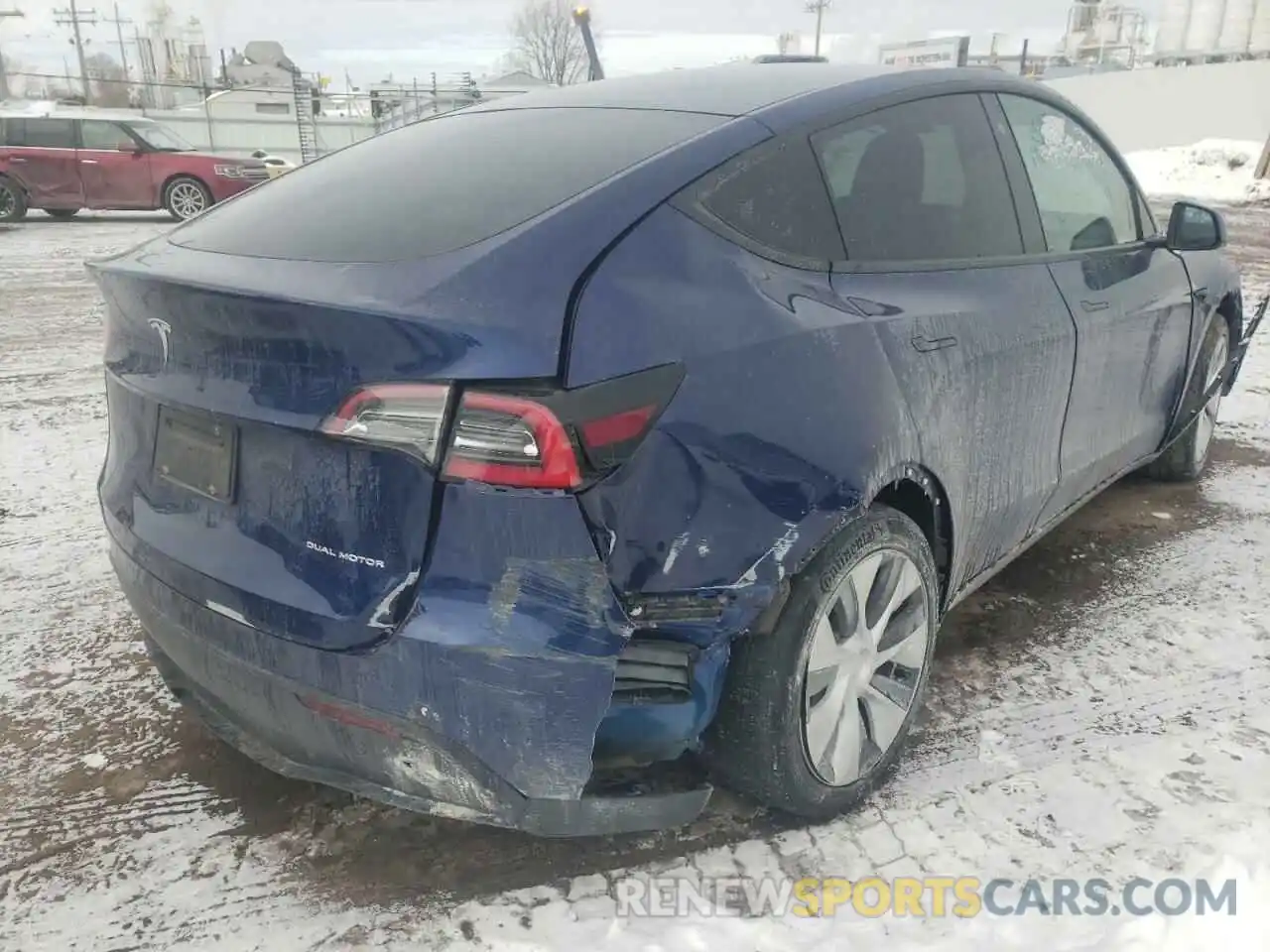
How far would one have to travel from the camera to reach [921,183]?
2.56 meters

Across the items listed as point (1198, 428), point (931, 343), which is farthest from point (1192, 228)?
point (931, 343)

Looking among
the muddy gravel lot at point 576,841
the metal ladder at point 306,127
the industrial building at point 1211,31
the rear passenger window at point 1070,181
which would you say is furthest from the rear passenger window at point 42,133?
the industrial building at point 1211,31

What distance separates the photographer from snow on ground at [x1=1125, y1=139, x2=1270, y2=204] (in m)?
20.3

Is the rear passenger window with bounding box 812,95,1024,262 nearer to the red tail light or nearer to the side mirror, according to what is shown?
the red tail light

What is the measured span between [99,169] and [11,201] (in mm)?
1364

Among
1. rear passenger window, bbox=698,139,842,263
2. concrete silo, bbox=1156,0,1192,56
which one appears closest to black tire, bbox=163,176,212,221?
rear passenger window, bbox=698,139,842,263

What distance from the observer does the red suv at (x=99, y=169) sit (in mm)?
14438

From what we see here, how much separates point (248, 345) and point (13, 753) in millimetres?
1530

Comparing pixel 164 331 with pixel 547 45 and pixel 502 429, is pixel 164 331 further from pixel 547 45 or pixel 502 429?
pixel 547 45

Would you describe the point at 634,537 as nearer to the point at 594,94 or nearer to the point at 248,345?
the point at 248,345

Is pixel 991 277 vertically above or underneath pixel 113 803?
above

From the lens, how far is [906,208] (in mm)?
2479

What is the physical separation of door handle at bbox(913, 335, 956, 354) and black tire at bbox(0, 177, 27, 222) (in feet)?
52.5

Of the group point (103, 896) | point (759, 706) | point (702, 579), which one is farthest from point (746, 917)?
point (103, 896)
